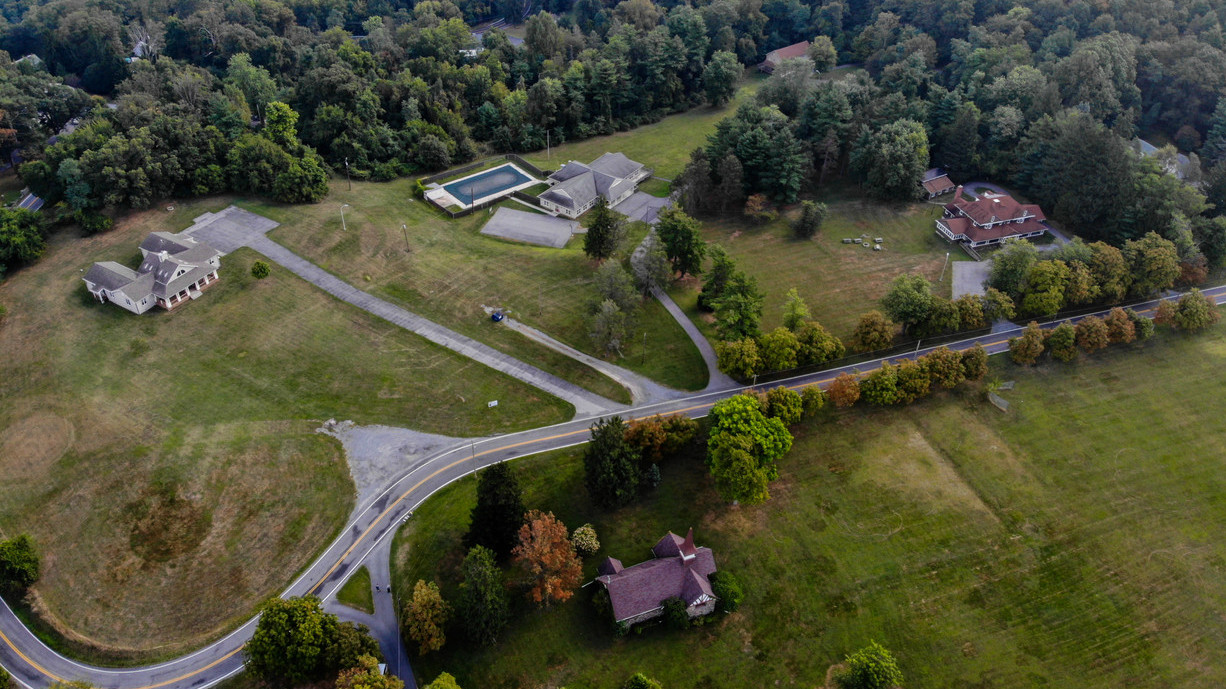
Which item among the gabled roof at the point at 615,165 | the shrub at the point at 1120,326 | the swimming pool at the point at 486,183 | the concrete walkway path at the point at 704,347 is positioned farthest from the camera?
the gabled roof at the point at 615,165

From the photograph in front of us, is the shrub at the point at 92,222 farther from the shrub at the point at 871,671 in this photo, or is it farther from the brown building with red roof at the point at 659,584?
the shrub at the point at 871,671

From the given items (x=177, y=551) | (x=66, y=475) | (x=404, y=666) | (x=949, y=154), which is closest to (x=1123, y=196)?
(x=949, y=154)

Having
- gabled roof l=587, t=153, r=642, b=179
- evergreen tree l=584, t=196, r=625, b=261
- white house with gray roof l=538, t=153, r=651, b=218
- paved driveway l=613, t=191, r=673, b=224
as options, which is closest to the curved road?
evergreen tree l=584, t=196, r=625, b=261

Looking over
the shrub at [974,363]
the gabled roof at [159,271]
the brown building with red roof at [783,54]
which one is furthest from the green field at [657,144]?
the shrub at [974,363]

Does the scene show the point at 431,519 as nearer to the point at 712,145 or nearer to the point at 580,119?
the point at 712,145

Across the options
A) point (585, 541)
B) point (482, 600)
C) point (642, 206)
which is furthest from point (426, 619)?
point (642, 206)

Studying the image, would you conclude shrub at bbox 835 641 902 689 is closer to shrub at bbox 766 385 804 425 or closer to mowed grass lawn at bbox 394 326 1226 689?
mowed grass lawn at bbox 394 326 1226 689
